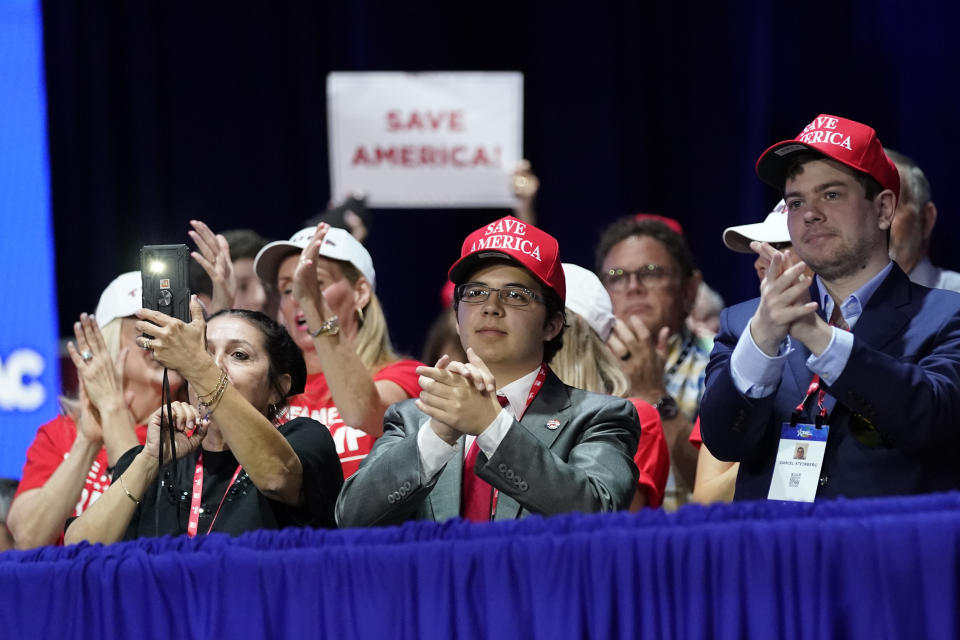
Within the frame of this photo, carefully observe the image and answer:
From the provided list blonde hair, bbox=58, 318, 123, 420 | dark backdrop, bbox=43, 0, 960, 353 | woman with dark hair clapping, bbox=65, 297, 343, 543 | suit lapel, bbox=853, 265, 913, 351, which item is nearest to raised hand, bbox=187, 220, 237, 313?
blonde hair, bbox=58, 318, 123, 420

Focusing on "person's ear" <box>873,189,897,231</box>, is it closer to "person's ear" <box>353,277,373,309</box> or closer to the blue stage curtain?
the blue stage curtain

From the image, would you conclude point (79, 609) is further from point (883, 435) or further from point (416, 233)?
point (416, 233)

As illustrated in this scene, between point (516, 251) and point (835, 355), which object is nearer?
point (835, 355)

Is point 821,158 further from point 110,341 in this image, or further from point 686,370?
point 110,341

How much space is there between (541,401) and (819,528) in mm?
851

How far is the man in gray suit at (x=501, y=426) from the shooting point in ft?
7.34

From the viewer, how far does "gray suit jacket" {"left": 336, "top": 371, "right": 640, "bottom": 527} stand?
7.33 ft

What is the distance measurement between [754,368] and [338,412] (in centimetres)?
126

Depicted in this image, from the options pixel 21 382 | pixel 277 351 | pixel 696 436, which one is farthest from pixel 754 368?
pixel 21 382

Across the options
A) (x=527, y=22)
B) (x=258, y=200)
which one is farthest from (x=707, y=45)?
(x=258, y=200)

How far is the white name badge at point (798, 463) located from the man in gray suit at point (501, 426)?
27 cm

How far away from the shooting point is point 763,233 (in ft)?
10.4

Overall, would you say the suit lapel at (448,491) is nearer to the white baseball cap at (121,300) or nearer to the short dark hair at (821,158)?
the short dark hair at (821,158)

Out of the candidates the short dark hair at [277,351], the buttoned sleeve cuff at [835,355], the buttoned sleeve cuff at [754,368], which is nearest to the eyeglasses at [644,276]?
the short dark hair at [277,351]
